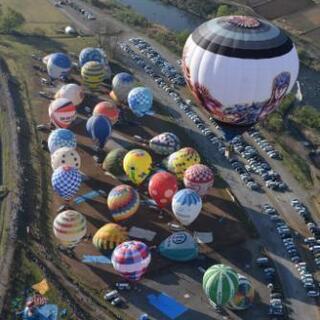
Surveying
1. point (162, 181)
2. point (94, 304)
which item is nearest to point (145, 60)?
point (162, 181)

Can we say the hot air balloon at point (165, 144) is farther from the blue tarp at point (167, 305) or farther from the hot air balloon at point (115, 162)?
the blue tarp at point (167, 305)

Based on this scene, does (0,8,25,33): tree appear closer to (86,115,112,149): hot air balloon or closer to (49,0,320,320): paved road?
(49,0,320,320): paved road

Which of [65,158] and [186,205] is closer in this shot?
[186,205]

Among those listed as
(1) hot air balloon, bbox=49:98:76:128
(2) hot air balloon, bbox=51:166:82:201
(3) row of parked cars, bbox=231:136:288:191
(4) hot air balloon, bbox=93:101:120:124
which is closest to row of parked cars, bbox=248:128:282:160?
(3) row of parked cars, bbox=231:136:288:191

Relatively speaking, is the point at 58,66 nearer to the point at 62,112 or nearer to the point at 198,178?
the point at 62,112

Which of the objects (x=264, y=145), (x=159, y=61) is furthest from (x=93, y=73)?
(x=264, y=145)

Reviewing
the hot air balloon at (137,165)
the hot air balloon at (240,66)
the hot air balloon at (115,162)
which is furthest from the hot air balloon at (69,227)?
the hot air balloon at (240,66)

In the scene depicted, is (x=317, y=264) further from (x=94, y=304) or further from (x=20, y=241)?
(x=20, y=241)
